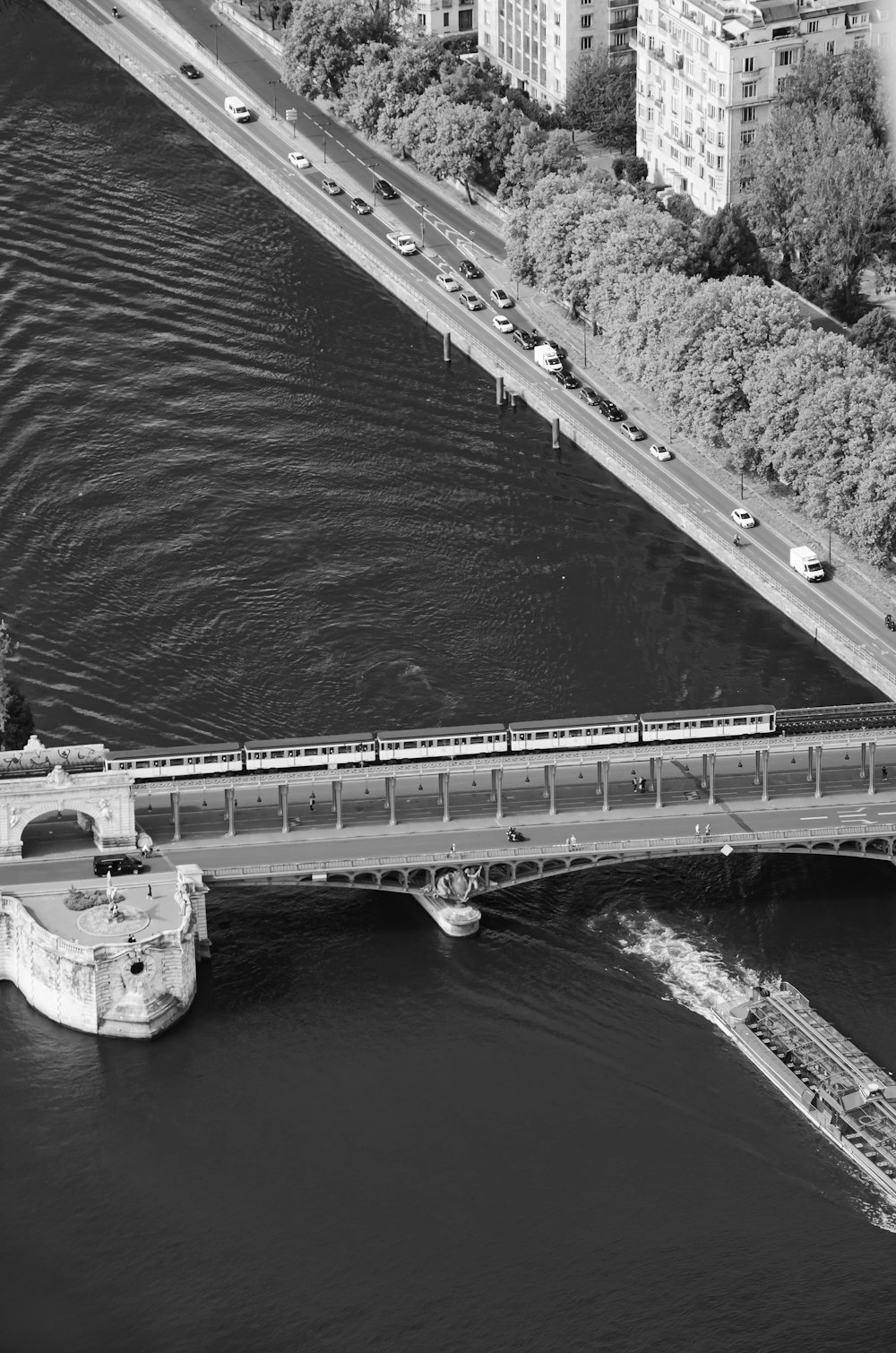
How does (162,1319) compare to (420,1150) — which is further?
(420,1150)

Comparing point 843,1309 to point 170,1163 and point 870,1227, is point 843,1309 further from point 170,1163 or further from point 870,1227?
point 170,1163

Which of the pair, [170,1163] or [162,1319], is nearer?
[162,1319]

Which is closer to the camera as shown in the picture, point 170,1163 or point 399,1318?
point 399,1318

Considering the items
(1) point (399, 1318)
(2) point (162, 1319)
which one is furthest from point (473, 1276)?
(2) point (162, 1319)

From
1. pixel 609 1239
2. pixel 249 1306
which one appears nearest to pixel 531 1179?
pixel 609 1239

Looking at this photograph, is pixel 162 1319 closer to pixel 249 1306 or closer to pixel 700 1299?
pixel 249 1306

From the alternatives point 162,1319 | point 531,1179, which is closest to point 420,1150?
point 531,1179

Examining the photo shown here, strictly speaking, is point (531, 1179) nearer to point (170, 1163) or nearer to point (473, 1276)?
point (473, 1276)
